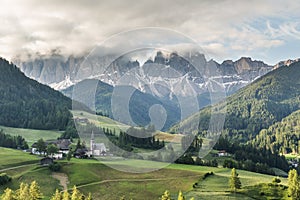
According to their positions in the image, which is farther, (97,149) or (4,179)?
(97,149)

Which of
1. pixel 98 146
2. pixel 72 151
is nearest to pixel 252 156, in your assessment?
pixel 98 146

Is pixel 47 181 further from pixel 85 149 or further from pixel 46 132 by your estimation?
pixel 46 132

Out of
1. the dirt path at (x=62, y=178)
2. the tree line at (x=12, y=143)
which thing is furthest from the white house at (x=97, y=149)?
the tree line at (x=12, y=143)

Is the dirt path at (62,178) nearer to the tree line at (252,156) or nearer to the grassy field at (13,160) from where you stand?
the grassy field at (13,160)

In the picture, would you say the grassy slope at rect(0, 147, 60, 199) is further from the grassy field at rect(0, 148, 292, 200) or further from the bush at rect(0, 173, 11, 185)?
the bush at rect(0, 173, 11, 185)

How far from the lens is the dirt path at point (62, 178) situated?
7475 cm

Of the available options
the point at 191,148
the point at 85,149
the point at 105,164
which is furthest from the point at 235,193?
the point at 191,148

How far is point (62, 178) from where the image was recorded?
3140 inches

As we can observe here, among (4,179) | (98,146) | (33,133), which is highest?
(33,133)

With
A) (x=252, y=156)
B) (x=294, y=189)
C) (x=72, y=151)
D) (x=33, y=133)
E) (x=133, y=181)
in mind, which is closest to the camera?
(x=294, y=189)

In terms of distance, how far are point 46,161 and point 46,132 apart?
76296 millimetres

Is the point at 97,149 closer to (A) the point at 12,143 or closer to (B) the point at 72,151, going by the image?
(B) the point at 72,151

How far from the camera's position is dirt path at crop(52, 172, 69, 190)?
245 feet

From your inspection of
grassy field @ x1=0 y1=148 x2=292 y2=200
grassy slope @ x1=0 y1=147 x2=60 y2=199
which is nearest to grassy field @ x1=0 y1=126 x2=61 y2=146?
grassy slope @ x1=0 y1=147 x2=60 y2=199
